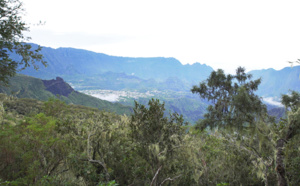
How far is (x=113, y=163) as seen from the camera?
8422mm

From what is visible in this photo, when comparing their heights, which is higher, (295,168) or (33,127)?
(33,127)

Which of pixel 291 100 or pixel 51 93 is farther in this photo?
pixel 51 93

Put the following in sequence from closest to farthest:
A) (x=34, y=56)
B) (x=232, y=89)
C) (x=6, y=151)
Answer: (x=34, y=56) → (x=6, y=151) → (x=232, y=89)

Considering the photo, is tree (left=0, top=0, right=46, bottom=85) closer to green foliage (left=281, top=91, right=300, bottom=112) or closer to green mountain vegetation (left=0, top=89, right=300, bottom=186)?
green mountain vegetation (left=0, top=89, right=300, bottom=186)

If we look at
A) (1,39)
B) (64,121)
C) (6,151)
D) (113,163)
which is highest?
(1,39)

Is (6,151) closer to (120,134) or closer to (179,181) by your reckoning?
(120,134)

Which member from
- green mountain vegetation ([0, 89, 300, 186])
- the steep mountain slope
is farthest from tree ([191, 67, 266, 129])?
the steep mountain slope

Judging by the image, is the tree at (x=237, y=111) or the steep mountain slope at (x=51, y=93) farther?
the steep mountain slope at (x=51, y=93)

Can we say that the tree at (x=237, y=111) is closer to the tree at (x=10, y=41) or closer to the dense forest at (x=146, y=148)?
the dense forest at (x=146, y=148)

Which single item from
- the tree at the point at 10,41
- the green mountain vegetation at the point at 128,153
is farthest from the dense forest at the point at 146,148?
the tree at the point at 10,41

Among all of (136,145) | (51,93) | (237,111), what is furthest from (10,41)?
(51,93)

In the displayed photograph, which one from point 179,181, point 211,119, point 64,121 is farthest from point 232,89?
point 64,121

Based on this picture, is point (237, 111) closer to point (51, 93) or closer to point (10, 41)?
point (10, 41)

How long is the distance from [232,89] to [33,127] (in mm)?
12384
